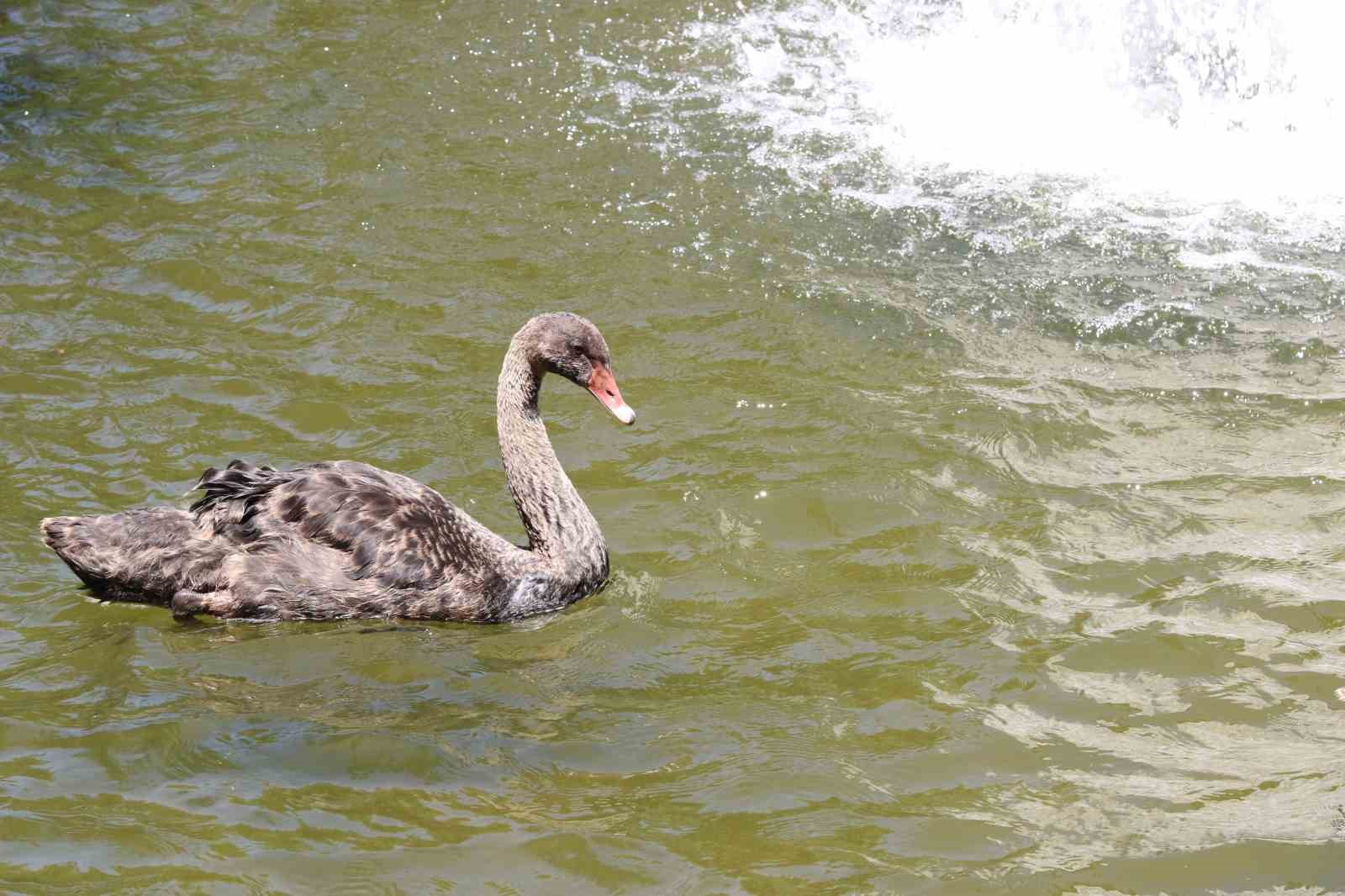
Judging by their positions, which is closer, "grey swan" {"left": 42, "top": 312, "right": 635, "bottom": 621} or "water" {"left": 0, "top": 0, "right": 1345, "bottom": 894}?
"water" {"left": 0, "top": 0, "right": 1345, "bottom": 894}

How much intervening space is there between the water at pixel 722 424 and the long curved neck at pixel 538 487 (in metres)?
0.25

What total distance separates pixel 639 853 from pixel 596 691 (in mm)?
1024

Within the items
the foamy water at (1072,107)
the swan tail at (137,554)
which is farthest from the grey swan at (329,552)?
the foamy water at (1072,107)

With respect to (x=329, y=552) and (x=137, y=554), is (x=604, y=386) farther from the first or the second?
(x=137, y=554)

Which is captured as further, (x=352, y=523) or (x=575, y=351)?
(x=575, y=351)

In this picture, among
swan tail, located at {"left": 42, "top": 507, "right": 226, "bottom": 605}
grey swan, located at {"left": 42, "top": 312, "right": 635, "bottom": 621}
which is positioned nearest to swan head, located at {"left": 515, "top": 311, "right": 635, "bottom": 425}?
grey swan, located at {"left": 42, "top": 312, "right": 635, "bottom": 621}

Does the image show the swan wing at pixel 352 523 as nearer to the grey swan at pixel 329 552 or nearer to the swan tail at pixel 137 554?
the grey swan at pixel 329 552

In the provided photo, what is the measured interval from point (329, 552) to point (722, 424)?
7.17ft

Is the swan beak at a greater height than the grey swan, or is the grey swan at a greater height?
the swan beak

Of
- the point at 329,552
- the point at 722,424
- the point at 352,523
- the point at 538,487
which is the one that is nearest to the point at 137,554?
the point at 329,552

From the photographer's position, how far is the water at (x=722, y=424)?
481 cm

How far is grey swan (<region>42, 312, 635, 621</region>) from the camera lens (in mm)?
6070

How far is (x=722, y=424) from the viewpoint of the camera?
24.5 feet

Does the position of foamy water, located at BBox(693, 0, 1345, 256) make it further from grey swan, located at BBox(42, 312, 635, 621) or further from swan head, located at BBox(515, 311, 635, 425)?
grey swan, located at BBox(42, 312, 635, 621)
